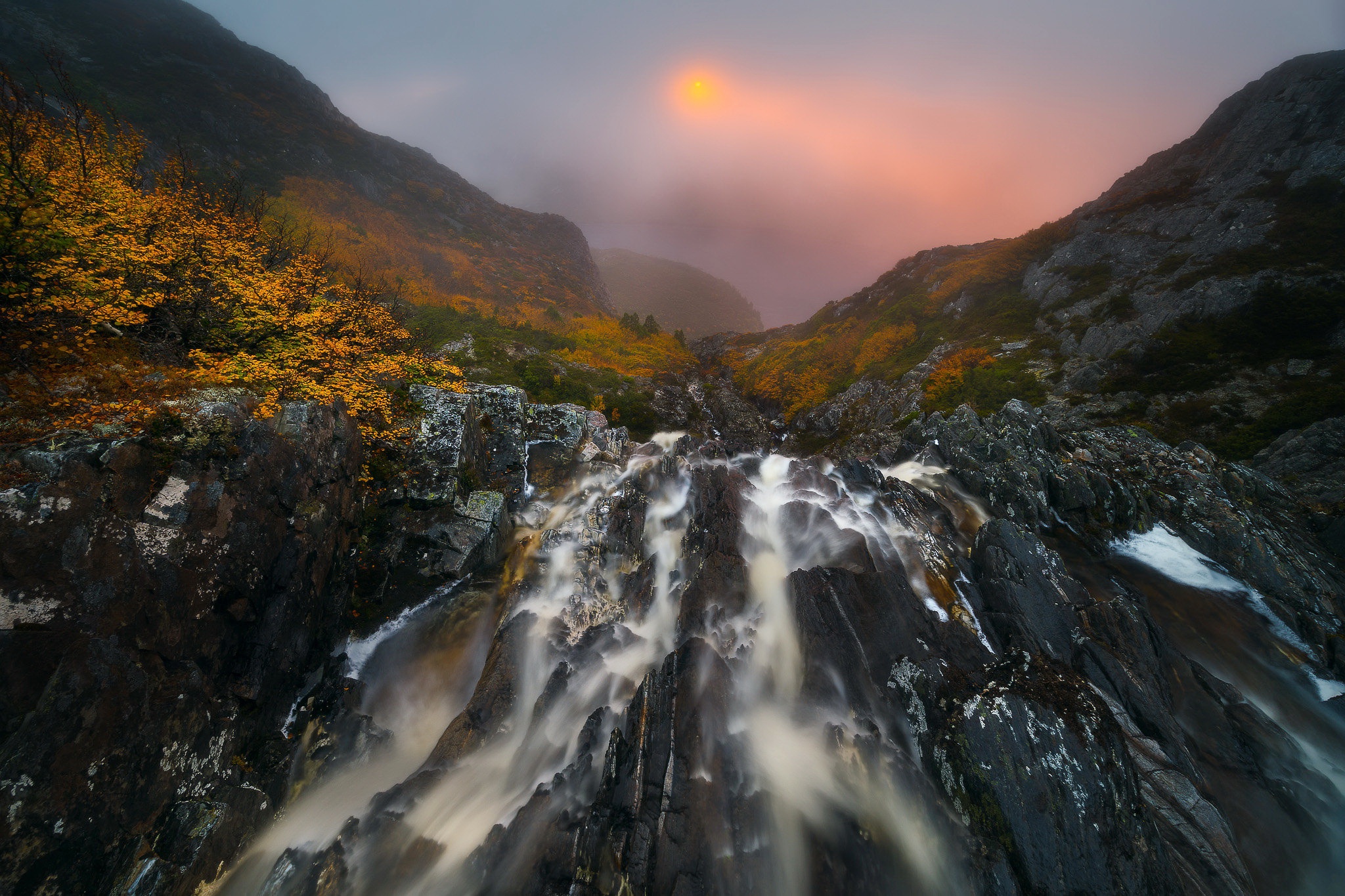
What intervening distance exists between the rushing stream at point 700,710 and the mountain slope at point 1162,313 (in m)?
22.8

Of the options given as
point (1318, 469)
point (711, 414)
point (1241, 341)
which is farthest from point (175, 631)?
point (1241, 341)

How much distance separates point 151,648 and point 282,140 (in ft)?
333

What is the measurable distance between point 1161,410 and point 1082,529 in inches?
823

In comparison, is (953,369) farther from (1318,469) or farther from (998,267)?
(998,267)

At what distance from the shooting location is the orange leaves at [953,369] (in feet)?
127

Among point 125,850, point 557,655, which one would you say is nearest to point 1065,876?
point 557,655

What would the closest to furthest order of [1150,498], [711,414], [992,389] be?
[1150,498] < [992,389] < [711,414]

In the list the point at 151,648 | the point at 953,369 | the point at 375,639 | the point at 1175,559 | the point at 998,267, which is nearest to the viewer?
the point at 151,648

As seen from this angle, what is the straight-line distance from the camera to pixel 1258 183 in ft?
143

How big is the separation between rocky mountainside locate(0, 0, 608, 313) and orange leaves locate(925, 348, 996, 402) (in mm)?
56496

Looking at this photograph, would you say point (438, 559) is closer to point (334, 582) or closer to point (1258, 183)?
point (334, 582)

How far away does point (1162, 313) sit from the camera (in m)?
36.8

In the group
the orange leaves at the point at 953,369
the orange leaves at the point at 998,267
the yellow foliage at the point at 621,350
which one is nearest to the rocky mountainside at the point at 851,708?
the orange leaves at the point at 953,369

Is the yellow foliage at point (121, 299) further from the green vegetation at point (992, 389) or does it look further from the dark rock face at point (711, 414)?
the green vegetation at point (992, 389)
